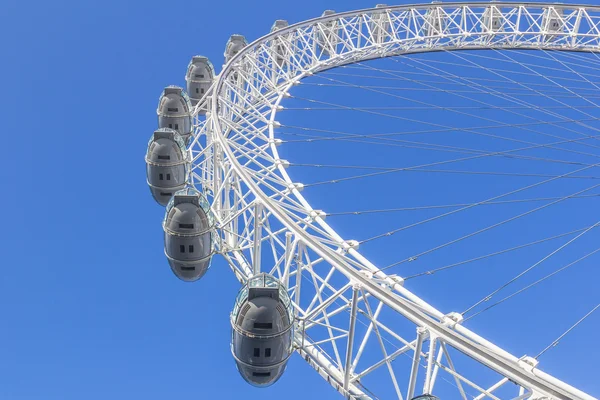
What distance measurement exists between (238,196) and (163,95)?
8894 millimetres

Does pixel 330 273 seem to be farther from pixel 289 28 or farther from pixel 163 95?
pixel 289 28

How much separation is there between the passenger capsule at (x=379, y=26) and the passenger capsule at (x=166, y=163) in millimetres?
17402

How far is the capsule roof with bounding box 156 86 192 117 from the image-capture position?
25859 millimetres

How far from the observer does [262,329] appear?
14547 millimetres

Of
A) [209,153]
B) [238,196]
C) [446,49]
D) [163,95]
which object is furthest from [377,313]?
[446,49]

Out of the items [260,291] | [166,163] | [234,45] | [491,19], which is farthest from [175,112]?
[491,19]

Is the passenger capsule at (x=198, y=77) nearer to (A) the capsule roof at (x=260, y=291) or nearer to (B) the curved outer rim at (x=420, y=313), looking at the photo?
(B) the curved outer rim at (x=420, y=313)

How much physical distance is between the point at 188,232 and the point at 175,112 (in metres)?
8.73

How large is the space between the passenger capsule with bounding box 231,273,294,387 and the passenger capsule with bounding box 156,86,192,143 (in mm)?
12339

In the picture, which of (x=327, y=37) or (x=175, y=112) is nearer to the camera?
(x=175, y=112)

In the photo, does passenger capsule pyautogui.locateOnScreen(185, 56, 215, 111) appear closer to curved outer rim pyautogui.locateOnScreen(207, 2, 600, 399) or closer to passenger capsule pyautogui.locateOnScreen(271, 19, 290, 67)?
passenger capsule pyautogui.locateOnScreen(271, 19, 290, 67)

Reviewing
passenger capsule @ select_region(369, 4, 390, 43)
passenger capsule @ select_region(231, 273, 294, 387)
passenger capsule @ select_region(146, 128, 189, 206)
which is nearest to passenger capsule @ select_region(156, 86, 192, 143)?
passenger capsule @ select_region(146, 128, 189, 206)

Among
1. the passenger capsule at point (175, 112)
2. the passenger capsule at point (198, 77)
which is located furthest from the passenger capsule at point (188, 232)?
the passenger capsule at point (198, 77)

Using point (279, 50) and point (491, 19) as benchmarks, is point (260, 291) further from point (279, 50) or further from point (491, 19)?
point (491, 19)
